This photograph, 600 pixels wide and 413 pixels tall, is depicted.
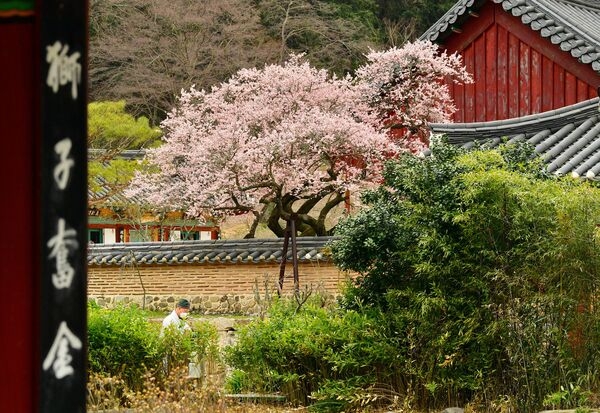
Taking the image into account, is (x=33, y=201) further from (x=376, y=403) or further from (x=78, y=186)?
(x=376, y=403)

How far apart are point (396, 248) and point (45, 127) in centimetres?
949

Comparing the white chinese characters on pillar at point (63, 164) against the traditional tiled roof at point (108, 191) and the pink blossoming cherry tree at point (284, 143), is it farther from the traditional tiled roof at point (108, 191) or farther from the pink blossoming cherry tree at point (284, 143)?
the traditional tiled roof at point (108, 191)

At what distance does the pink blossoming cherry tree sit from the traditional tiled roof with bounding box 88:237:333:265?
2.47 ft

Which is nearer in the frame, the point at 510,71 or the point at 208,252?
the point at 510,71

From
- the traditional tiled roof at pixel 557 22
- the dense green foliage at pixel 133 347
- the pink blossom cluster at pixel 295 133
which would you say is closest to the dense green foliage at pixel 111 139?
the pink blossom cluster at pixel 295 133

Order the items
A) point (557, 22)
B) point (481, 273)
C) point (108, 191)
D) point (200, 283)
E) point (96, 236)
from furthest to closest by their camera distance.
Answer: point (96, 236), point (108, 191), point (200, 283), point (557, 22), point (481, 273)

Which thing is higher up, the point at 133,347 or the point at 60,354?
the point at 60,354

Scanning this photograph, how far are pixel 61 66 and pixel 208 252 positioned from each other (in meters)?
20.9

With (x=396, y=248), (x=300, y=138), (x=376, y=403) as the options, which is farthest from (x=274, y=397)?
(x=300, y=138)

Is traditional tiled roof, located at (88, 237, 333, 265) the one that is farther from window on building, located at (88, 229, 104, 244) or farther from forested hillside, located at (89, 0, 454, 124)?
forested hillside, located at (89, 0, 454, 124)

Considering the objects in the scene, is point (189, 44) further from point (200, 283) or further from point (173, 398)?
point (173, 398)

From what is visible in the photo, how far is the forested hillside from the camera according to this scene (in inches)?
1499

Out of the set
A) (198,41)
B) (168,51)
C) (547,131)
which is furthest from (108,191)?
(547,131)

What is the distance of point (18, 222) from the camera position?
9.04 ft
